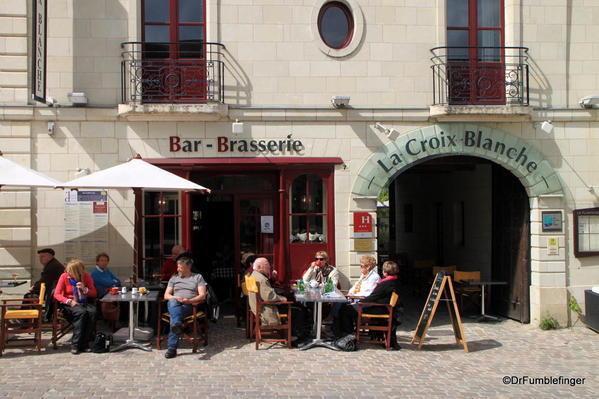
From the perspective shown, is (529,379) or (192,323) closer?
(529,379)

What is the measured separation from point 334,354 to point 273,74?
4.71 meters

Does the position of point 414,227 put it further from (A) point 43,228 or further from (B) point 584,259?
(A) point 43,228

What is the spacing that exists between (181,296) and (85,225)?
8.42 feet

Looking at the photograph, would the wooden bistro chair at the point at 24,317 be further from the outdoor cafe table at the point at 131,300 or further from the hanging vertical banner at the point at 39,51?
the hanging vertical banner at the point at 39,51

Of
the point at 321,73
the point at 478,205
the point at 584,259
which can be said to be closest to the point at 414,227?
the point at 478,205

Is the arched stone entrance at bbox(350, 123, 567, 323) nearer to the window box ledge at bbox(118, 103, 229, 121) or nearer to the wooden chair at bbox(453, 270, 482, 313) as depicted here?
the wooden chair at bbox(453, 270, 482, 313)

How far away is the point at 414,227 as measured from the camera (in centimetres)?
1817

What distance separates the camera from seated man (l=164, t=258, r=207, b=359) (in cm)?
807

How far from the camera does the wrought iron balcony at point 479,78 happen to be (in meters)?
10.4

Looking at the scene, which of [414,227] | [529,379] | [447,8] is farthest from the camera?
[414,227]

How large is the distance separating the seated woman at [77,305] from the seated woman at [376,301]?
3.47 meters

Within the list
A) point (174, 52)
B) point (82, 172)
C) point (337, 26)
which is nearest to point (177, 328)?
point (82, 172)

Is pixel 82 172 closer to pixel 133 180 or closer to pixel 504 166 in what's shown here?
pixel 133 180

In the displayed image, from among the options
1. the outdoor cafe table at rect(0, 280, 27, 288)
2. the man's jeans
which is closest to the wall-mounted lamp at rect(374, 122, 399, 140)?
the man's jeans
